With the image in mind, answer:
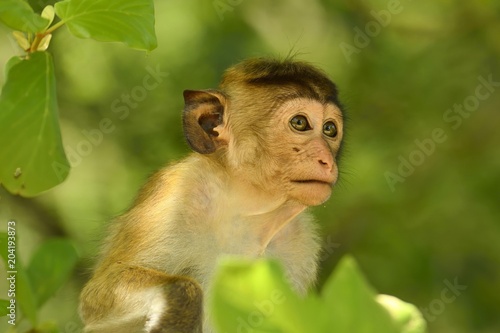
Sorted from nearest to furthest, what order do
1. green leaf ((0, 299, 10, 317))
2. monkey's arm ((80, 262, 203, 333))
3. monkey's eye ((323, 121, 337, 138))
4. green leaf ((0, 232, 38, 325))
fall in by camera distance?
green leaf ((0, 232, 38, 325)) → green leaf ((0, 299, 10, 317)) → monkey's arm ((80, 262, 203, 333)) → monkey's eye ((323, 121, 337, 138))

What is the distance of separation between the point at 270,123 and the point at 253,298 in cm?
430

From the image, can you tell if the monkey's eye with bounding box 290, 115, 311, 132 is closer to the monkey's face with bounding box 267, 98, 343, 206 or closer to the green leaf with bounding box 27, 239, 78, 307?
the monkey's face with bounding box 267, 98, 343, 206

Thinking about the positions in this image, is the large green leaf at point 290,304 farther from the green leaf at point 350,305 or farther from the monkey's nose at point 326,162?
the monkey's nose at point 326,162

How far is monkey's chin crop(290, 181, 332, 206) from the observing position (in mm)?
5355

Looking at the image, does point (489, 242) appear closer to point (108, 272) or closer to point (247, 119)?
point (247, 119)

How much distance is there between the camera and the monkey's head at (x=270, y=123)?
5.61 metres

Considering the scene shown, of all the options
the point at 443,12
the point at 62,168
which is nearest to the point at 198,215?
the point at 62,168

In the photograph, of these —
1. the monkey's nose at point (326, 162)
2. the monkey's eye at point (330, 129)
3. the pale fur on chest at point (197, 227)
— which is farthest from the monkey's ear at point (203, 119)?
the monkey's nose at point (326, 162)

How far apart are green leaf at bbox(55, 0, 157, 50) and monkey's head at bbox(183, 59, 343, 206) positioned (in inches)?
101

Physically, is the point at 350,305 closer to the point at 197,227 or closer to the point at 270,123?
the point at 197,227

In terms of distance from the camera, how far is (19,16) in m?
2.82

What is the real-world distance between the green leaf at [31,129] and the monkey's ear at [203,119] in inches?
116

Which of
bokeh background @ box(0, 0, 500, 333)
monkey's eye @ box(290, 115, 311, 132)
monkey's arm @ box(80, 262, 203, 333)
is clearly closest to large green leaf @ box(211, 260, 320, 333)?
monkey's arm @ box(80, 262, 203, 333)

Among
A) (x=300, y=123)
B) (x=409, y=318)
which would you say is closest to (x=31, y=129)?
(x=409, y=318)
